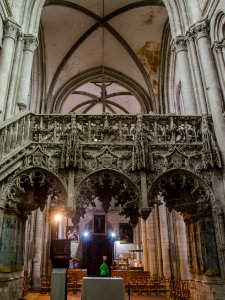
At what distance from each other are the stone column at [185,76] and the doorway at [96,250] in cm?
1857

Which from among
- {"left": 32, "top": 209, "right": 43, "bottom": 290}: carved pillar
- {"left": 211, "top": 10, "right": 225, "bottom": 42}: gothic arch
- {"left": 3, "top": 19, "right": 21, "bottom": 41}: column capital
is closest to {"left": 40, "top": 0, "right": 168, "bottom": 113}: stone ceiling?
{"left": 3, "top": 19, "right": 21, "bottom": 41}: column capital

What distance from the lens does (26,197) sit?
26.3 ft

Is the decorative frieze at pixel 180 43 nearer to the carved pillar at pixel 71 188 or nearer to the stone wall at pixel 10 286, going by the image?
the carved pillar at pixel 71 188

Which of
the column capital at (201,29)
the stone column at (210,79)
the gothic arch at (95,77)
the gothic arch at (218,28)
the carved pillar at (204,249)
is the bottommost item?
the carved pillar at (204,249)

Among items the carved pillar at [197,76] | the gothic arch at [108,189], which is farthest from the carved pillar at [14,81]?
the carved pillar at [197,76]

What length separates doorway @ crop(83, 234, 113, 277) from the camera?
989 inches

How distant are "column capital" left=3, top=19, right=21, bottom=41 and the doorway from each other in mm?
19363

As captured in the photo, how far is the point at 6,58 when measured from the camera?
30.8 ft

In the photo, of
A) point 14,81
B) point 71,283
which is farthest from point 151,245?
point 14,81

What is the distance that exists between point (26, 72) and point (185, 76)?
5.38 meters

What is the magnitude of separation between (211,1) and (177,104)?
780cm

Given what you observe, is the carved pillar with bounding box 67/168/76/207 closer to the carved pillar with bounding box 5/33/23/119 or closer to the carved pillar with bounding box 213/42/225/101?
the carved pillar with bounding box 5/33/23/119

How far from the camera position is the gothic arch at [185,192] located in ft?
24.6

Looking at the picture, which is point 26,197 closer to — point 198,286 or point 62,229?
point 198,286
